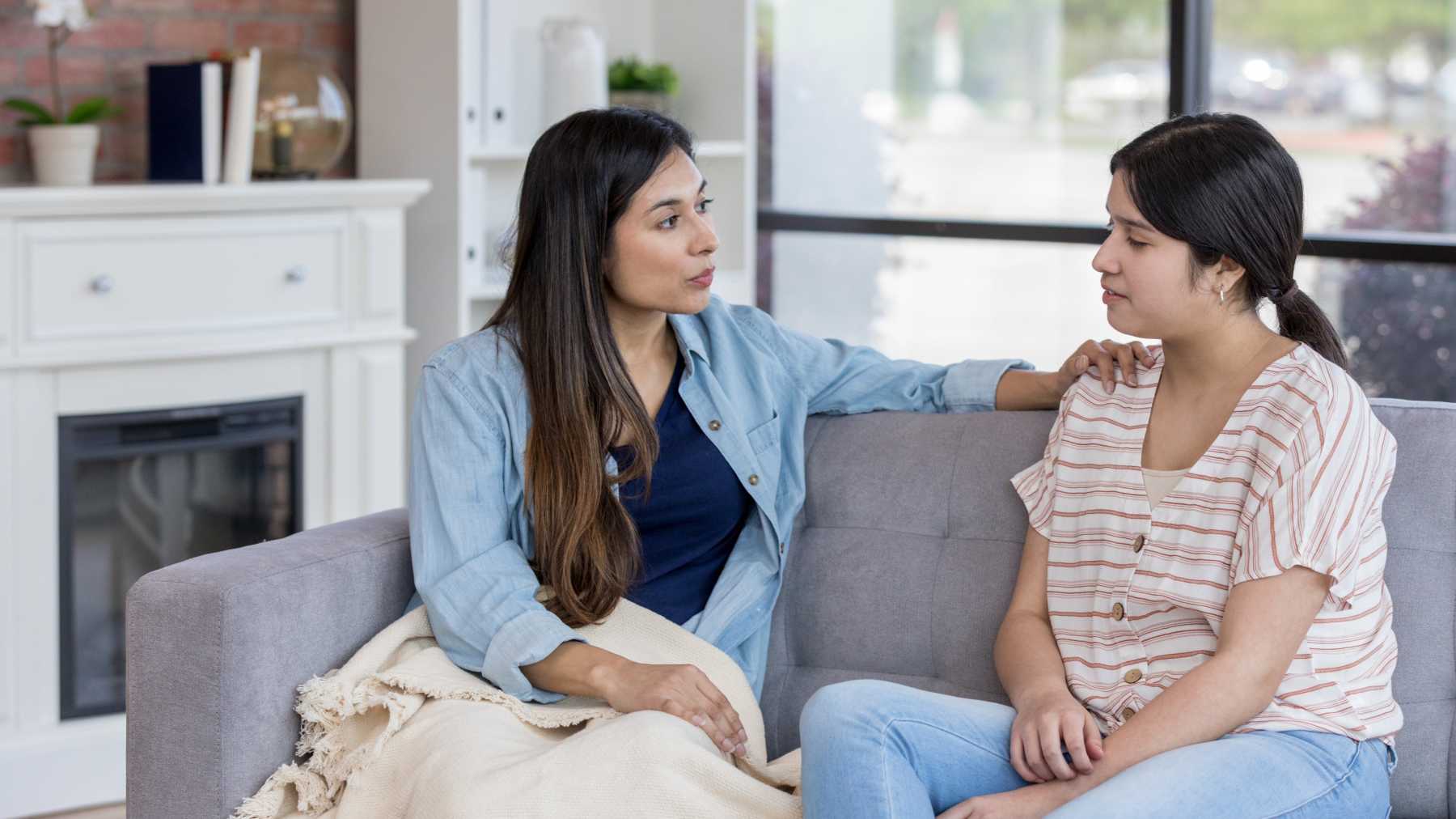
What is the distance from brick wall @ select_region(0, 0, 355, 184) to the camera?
316cm

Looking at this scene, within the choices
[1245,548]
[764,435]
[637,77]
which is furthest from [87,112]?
[1245,548]

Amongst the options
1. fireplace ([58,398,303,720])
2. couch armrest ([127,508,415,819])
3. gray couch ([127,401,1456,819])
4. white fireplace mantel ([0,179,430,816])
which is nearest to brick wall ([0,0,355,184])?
white fireplace mantel ([0,179,430,816])

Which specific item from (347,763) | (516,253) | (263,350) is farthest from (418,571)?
(263,350)

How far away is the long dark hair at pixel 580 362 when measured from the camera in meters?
1.93

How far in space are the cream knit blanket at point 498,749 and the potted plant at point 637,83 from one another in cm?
221

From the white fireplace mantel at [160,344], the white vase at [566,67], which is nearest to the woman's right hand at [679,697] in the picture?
the white fireplace mantel at [160,344]

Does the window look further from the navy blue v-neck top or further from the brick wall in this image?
the navy blue v-neck top

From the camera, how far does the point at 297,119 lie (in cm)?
330

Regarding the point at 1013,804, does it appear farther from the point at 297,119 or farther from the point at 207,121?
the point at 297,119

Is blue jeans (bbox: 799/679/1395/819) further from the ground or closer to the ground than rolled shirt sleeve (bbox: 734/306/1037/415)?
closer to the ground

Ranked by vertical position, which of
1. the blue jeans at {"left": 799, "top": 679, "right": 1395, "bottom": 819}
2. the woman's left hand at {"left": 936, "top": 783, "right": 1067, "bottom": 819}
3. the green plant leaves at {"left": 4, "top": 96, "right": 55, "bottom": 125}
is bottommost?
the woman's left hand at {"left": 936, "top": 783, "right": 1067, "bottom": 819}

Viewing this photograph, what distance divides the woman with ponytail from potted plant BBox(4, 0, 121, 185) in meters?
2.01

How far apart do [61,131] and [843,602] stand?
178 centimetres

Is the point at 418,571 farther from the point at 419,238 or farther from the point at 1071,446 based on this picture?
the point at 419,238
